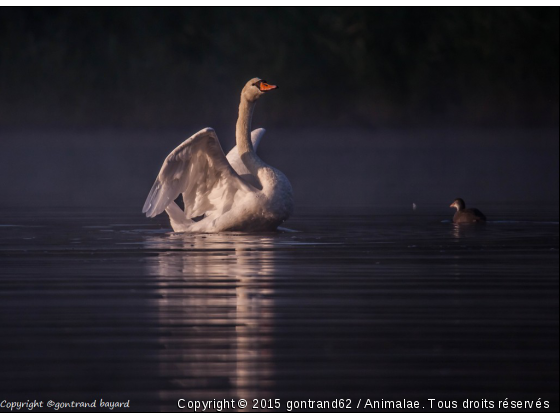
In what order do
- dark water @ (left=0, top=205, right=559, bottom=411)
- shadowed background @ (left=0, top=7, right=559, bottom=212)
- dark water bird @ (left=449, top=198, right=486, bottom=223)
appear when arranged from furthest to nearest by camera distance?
1. shadowed background @ (left=0, top=7, right=559, bottom=212)
2. dark water bird @ (left=449, top=198, right=486, bottom=223)
3. dark water @ (left=0, top=205, right=559, bottom=411)

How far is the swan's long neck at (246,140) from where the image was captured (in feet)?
36.6

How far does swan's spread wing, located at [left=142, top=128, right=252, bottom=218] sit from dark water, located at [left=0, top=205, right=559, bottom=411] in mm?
665

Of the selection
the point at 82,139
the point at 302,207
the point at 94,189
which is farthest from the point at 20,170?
the point at 302,207

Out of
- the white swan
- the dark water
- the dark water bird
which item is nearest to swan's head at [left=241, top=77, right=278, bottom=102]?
the white swan

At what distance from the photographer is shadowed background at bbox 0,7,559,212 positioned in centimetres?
3378

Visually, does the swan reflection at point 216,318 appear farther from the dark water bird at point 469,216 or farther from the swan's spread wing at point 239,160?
the dark water bird at point 469,216

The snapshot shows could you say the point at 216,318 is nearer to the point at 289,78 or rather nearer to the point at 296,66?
the point at 289,78

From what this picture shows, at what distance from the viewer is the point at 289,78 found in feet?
112

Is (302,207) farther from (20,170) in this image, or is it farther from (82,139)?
(82,139)

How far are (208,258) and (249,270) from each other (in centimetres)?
86

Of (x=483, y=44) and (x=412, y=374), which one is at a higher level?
(x=483, y=44)

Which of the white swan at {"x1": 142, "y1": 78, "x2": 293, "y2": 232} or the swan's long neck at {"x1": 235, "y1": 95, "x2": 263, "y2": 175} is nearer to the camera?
the white swan at {"x1": 142, "y1": 78, "x2": 293, "y2": 232}

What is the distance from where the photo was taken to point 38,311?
6301 millimetres

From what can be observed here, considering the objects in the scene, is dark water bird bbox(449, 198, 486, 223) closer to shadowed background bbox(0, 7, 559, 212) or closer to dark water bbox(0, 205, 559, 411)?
dark water bbox(0, 205, 559, 411)
